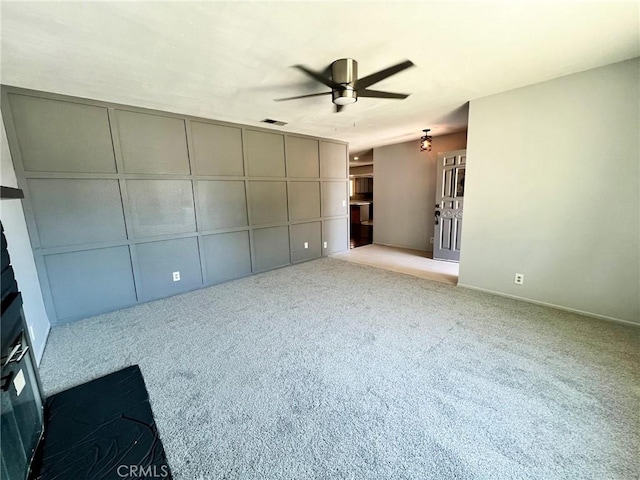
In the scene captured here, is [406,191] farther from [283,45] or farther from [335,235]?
[283,45]

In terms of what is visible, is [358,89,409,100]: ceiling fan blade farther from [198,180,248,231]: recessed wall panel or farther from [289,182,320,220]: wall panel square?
[289,182,320,220]: wall panel square

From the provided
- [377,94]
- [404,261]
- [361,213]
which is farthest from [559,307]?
[361,213]

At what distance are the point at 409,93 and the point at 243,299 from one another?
3170 millimetres

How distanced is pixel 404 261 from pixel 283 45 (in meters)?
4.05

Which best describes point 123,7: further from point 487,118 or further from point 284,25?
point 487,118

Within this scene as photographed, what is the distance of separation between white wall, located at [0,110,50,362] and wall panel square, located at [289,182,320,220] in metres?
3.27

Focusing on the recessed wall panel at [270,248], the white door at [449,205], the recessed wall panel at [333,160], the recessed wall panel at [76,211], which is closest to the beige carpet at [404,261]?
the white door at [449,205]

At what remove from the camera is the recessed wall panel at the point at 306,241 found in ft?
16.0

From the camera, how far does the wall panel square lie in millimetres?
4746

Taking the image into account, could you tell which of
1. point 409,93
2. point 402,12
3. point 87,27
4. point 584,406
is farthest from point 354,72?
point 584,406

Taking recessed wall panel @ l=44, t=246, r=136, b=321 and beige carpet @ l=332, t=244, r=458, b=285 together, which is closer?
recessed wall panel @ l=44, t=246, r=136, b=321

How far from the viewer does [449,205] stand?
4.85 meters

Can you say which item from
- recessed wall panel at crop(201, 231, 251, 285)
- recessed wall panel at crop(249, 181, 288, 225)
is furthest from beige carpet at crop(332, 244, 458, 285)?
recessed wall panel at crop(201, 231, 251, 285)

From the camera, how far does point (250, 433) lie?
1.43 meters
